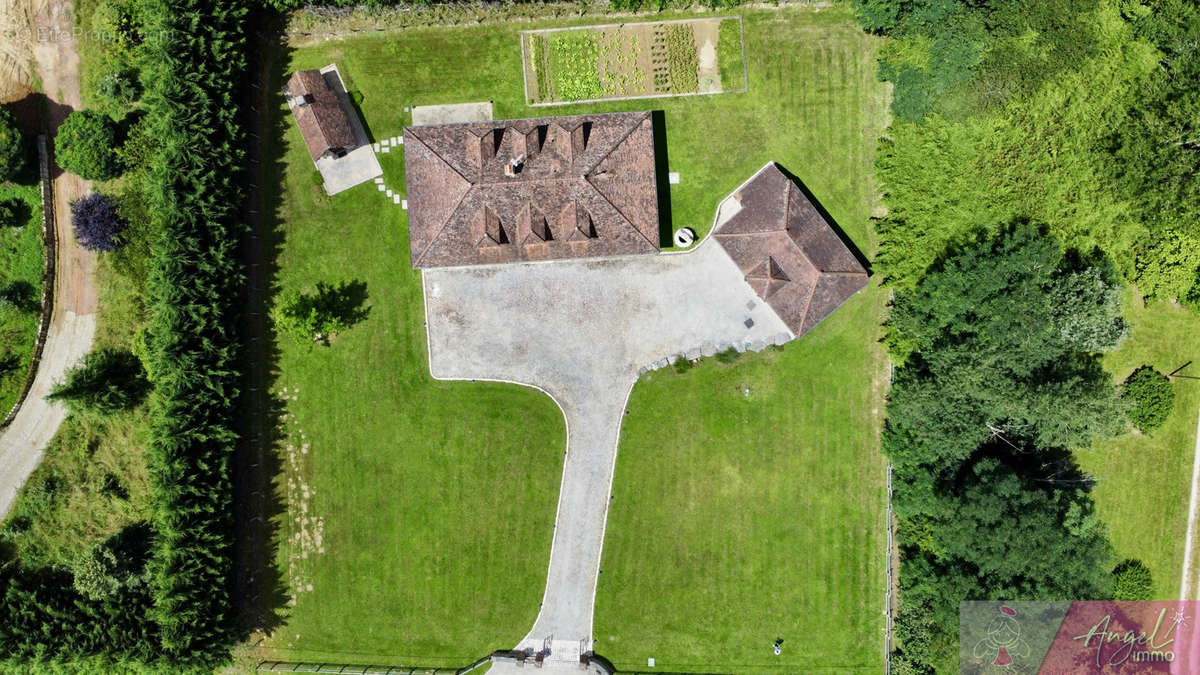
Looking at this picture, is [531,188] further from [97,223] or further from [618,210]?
[97,223]

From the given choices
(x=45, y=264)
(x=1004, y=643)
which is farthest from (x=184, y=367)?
(x=1004, y=643)

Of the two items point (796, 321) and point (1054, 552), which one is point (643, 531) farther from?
point (1054, 552)

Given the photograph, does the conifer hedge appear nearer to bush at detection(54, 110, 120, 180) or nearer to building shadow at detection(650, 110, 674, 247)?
bush at detection(54, 110, 120, 180)

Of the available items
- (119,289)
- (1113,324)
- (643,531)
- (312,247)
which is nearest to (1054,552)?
(1113,324)

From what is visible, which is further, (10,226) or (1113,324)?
(10,226)

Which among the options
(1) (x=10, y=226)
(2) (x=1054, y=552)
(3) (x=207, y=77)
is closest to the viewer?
(2) (x=1054, y=552)

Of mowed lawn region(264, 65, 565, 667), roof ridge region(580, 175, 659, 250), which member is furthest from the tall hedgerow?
roof ridge region(580, 175, 659, 250)
